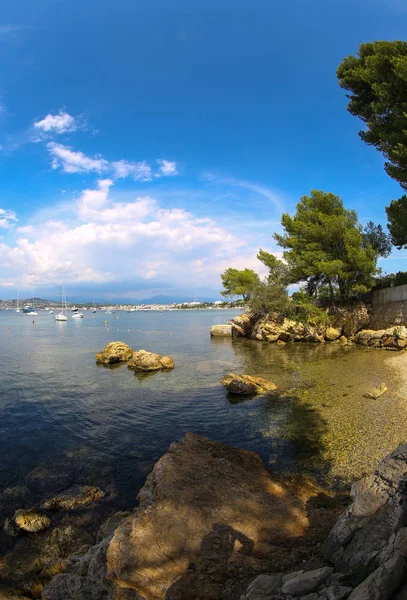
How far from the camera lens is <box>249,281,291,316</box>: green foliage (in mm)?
45344

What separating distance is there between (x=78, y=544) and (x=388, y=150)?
2331 centimetres

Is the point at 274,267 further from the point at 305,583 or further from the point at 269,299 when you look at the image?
the point at 305,583

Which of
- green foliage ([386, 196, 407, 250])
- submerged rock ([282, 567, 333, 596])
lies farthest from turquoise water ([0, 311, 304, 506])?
green foliage ([386, 196, 407, 250])

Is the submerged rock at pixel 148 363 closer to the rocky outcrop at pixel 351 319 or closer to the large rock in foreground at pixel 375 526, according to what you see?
the large rock in foreground at pixel 375 526

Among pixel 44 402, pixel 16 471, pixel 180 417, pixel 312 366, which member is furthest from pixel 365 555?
pixel 312 366

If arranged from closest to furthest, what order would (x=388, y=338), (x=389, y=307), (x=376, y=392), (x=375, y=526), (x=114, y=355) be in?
(x=375, y=526) < (x=376, y=392) < (x=114, y=355) < (x=388, y=338) < (x=389, y=307)

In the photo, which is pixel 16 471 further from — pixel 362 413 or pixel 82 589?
pixel 362 413

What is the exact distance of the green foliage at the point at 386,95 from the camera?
18688 mm

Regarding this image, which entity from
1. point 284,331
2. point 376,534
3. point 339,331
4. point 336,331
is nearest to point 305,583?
point 376,534

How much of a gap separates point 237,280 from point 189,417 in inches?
1994

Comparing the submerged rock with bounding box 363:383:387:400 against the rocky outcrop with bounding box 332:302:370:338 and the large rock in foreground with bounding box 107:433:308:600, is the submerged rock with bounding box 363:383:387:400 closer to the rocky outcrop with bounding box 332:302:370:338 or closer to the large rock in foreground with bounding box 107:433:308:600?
the large rock in foreground with bounding box 107:433:308:600

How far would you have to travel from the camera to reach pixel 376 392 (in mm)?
15594

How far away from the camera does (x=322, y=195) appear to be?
41.0m

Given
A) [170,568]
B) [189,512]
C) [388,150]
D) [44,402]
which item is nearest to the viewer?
[170,568]
